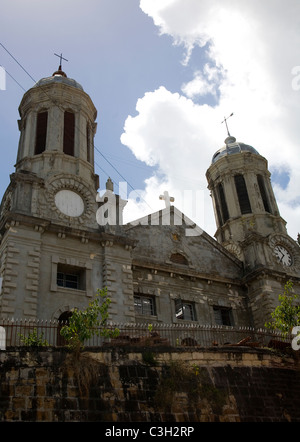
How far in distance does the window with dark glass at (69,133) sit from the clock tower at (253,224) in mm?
12042

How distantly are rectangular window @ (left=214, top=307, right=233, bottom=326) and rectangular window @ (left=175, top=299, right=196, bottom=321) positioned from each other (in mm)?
1696

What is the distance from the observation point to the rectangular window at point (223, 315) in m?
26.5

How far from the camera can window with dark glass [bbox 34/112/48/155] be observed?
87.2ft

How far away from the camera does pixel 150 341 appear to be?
16.7 meters

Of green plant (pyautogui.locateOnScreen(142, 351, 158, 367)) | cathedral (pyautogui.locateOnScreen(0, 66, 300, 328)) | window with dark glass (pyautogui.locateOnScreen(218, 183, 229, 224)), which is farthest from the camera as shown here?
window with dark glass (pyautogui.locateOnScreen(218, 183, 229, 224))

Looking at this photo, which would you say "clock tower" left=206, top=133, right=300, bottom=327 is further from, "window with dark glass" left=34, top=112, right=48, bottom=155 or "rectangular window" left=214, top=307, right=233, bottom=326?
"window with dark glass" left=34, top=112, right=48, bottom=155

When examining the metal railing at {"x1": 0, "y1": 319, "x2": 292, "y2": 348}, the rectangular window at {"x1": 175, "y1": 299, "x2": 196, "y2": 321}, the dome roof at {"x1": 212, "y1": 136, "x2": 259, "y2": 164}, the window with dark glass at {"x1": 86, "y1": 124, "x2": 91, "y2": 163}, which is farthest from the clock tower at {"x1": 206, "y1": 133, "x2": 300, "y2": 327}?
the window with dark glass at {"x1": 86, "y1": 124, "x2": 91, "y2": 163}

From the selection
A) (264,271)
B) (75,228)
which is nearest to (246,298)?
(264,271)

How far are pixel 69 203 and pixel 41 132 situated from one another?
576 cm

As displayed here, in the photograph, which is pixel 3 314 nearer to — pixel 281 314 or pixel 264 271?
pixel 281 314

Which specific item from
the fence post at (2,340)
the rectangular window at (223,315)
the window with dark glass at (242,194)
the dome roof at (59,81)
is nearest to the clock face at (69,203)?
the dome roof at (59,81)

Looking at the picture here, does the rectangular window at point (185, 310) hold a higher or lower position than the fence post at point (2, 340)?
higher

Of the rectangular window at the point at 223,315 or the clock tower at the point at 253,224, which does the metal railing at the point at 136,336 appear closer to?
the rectangular window at the point at 223,315
